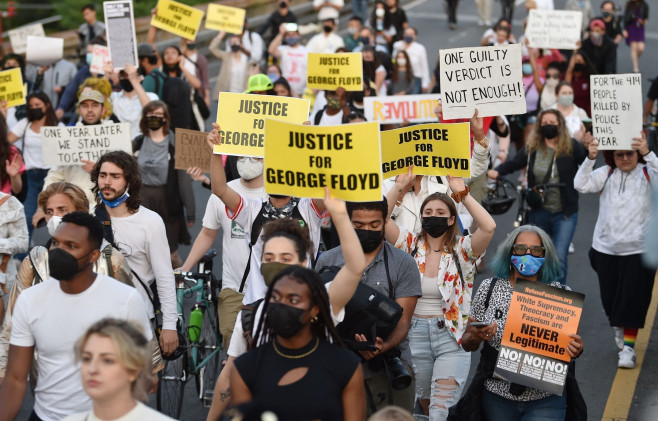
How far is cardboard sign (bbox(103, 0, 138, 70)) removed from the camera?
13.1m

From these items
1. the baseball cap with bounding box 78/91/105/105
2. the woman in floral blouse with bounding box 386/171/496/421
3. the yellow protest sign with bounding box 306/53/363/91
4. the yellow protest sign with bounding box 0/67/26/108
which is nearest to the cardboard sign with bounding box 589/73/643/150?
the woman in floral blouse with bounding box 386/171/496/421

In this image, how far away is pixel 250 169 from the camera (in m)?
8.54

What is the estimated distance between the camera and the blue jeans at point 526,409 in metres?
6.48

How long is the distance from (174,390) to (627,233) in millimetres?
3946

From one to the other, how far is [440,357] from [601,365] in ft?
9.38

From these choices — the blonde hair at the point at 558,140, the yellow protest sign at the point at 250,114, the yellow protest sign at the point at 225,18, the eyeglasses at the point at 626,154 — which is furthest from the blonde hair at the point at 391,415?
the yellow protest sign at the point at 225,18

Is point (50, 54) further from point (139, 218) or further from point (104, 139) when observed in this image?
point (139, 218)

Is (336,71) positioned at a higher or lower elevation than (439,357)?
higher

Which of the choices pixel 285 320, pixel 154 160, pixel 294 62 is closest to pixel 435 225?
pixel 285 320

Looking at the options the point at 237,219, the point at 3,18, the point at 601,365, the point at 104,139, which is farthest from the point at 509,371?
the point at 3,18

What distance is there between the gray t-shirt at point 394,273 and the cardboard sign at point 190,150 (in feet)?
11.0

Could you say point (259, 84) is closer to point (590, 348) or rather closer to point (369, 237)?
point (590, 348)

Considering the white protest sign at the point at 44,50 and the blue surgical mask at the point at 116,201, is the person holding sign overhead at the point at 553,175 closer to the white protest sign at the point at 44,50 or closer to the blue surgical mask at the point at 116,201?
the blue surgical mask at the point at 116,201

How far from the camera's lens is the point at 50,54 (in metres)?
16.1
